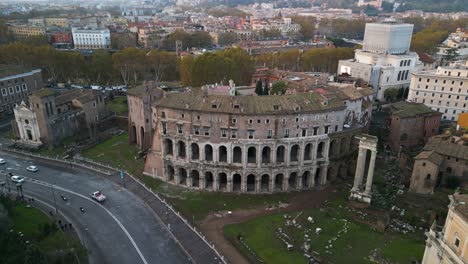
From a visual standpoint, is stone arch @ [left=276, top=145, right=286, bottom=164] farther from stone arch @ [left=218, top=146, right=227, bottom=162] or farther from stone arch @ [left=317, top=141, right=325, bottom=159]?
stone arch @ [left=218, top=146, right=227, bottom=162]

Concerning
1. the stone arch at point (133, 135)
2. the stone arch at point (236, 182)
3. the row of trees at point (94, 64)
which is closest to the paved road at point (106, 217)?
the stone arch at point (236, 182)

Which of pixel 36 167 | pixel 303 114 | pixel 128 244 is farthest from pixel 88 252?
pixel 303 114

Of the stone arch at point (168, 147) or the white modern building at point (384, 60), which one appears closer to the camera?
the stone arch at point (168, 147)

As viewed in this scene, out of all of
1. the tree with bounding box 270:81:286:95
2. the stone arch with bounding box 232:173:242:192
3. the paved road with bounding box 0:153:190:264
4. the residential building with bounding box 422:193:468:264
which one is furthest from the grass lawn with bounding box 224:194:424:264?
the tree with bounding box 270:81:286:95

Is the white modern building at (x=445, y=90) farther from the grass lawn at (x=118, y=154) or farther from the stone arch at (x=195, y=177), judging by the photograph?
the grass lawn at (x=118, y=154)

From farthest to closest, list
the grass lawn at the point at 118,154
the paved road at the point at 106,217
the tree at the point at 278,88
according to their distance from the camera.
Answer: the tree at the point at 278,88, the grass lawn at the point at 118,154, the paved road at the point at 106,217

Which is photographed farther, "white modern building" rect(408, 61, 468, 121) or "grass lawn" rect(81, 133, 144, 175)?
"white modern building" rect(408, 61, 468, 121)

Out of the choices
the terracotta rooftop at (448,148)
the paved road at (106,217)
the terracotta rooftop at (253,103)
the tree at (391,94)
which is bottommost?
the paved road at (106,217)
